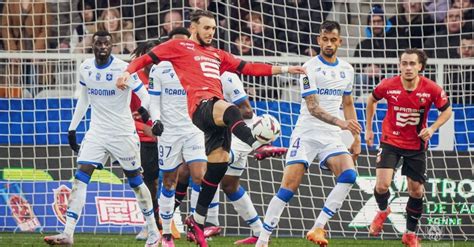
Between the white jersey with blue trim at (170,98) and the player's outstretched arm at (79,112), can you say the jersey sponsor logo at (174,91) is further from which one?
the player's outstretched arm at (79,112)

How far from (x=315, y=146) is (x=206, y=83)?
171cm

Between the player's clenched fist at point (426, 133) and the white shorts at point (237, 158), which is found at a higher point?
the player's clenched fist at point (426, 133)

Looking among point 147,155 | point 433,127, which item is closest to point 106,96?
point 147,155

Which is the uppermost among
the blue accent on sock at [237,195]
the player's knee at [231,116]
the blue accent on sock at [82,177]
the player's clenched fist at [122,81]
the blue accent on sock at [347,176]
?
the player's clenched fist at [122,81]

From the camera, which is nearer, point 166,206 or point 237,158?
point 166,206

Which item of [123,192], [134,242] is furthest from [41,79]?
[134,242]

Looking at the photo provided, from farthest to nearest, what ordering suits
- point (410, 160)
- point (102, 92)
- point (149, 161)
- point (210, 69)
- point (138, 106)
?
point (149, 161) → point (138, 106) → point (410, 160) → point (102, 92) → point (210, 69)

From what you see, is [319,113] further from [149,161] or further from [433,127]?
[149,161]

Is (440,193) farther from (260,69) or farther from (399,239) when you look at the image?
(260,69)

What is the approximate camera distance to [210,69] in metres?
13.0

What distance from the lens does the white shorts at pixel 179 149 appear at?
15008 millimetres

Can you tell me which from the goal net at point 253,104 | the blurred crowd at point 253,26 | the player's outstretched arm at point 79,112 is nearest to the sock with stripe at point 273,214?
the player's outstretched arm at point 79,112

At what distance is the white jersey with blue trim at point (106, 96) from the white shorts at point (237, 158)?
158 cm

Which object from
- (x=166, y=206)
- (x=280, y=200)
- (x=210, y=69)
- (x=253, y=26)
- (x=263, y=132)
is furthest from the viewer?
(x=253, y=26)
